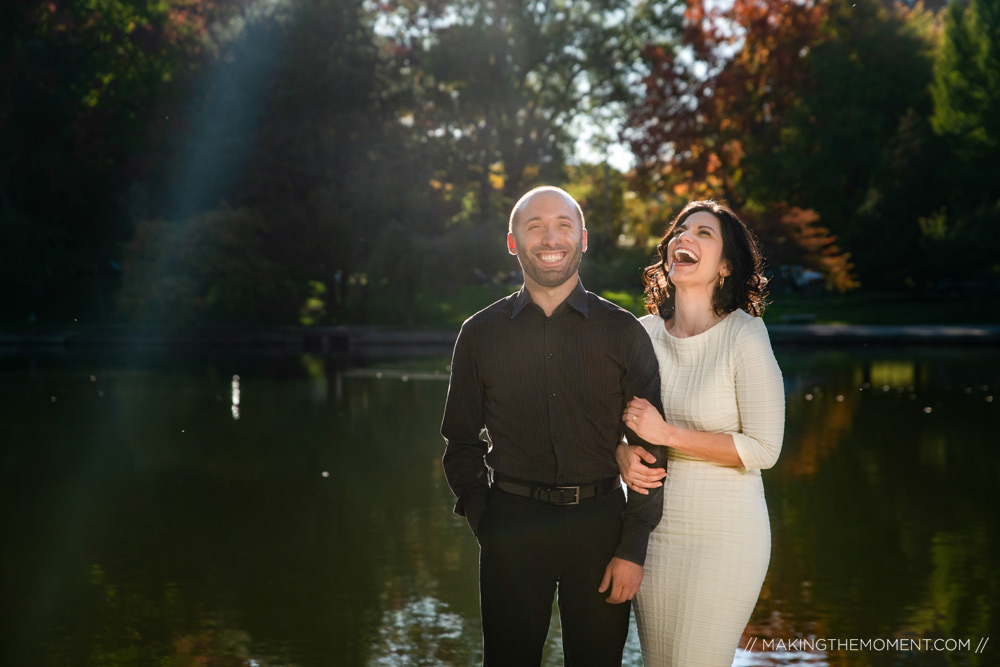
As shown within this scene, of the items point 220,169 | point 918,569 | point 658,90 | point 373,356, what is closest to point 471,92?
point 658,90

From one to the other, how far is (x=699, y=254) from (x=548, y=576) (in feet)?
3.80

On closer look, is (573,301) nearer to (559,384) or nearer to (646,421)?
(559,384)

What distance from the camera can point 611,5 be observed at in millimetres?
52188

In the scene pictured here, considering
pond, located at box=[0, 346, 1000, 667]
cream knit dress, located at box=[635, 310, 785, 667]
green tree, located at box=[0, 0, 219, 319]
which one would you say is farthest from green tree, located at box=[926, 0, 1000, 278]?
cream knit dress, located at box=[635, 310, 785, 667]

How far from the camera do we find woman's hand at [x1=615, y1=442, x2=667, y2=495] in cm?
399

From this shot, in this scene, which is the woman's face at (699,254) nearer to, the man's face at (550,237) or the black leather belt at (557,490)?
the man's face at (550,237)

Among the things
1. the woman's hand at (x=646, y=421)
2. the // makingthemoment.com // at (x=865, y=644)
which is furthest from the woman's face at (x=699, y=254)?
the // makingthemoment.com // at (x=865, y=644)

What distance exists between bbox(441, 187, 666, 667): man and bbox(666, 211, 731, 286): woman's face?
0.25 m

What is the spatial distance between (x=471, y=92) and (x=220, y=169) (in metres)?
11.3

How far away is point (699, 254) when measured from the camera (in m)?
4.22

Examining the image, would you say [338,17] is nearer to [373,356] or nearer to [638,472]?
[373,356]

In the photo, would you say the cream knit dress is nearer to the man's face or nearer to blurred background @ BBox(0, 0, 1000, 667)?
the man's face

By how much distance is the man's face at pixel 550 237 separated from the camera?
408 centimetres

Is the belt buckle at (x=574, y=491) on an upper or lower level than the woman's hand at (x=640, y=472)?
lower
